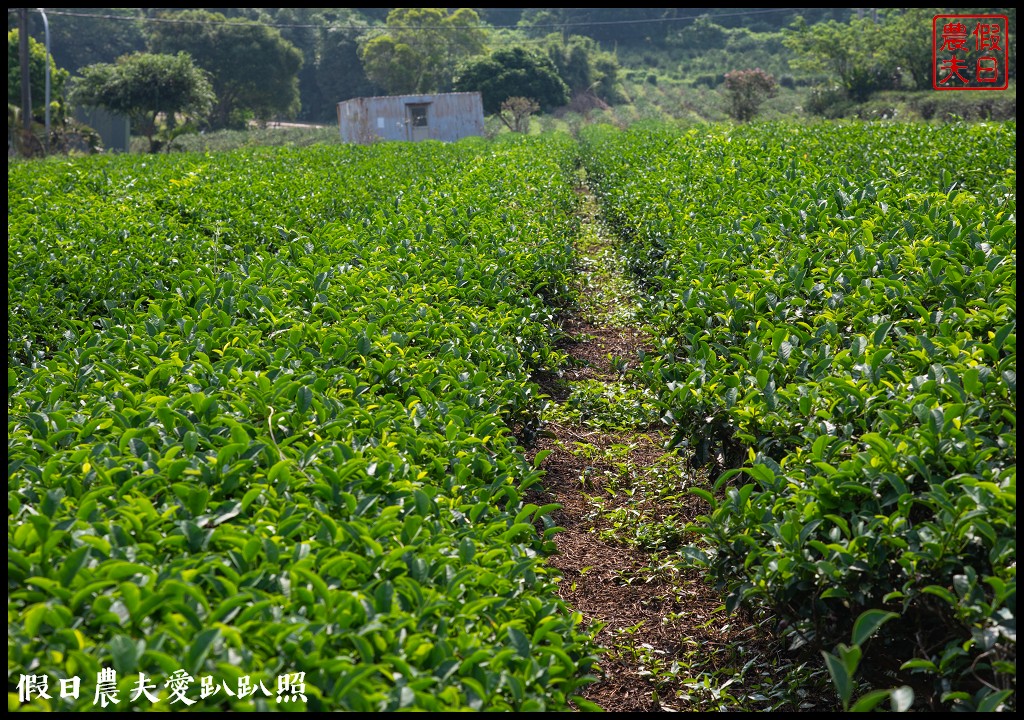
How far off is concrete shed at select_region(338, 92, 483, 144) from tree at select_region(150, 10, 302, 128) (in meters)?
18.3

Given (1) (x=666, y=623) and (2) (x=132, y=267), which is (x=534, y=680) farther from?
(2) (x=132, y=267)

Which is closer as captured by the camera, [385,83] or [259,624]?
[259,624]

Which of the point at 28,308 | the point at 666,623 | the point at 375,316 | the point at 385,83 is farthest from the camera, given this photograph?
the point at 385,83

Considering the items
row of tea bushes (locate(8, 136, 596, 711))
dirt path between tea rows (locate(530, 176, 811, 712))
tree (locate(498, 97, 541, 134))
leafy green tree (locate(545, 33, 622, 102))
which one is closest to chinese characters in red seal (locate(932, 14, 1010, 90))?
tree (locate(498, 97, 541, 134))

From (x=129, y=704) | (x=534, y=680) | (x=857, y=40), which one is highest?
(x=857, y=40)

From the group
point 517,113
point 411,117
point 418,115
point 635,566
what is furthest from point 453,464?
point 517,113

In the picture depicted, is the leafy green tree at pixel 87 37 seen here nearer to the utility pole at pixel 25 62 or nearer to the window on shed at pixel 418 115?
the window on shed at pixel 418 115

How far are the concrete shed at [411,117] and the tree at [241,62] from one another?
18.3 m

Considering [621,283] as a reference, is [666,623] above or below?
below

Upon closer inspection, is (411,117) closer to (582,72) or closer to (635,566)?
(582,72)

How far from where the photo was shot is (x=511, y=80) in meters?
45.3

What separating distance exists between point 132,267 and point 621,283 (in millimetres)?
4968

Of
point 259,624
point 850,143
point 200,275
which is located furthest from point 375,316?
point 850,143

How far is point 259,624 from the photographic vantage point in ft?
5.84
